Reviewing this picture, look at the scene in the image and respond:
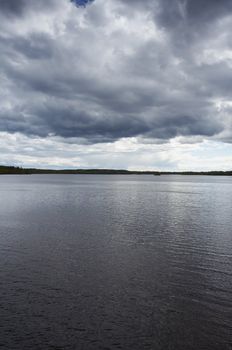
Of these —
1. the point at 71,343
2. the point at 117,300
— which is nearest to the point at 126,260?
the point at 117,300

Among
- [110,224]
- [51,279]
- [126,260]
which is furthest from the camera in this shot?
[110,224]

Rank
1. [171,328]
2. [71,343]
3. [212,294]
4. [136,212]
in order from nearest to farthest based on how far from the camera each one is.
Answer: [71,343] < [171,328] < [212,294] < [136,212]

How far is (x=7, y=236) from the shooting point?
32.0m

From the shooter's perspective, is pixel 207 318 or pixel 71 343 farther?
pixel 207 318

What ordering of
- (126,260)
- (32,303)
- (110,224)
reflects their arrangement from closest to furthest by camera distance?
(32,303)
(126,260)
(110,224)

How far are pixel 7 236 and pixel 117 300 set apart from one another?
18.9 meters

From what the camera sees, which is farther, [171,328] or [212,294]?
[212,294]

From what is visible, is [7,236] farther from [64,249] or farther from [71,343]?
[71,343]

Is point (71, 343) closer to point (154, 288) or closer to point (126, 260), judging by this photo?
point (154, 288)

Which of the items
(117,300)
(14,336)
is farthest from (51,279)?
(14,336)

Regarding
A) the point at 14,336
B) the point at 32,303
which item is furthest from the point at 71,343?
the point at 32,303

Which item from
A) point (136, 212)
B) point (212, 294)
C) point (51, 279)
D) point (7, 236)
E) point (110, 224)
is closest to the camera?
point (212, 294)

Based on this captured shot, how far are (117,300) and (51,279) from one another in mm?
5223

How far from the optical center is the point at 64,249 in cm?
2734
